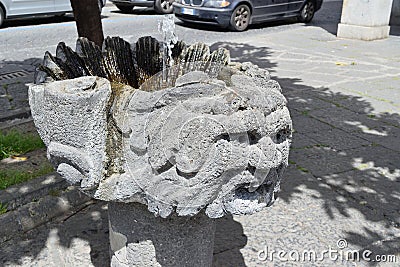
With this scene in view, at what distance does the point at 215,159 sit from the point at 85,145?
1.72 feet

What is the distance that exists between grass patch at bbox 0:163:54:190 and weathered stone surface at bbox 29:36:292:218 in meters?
1.52

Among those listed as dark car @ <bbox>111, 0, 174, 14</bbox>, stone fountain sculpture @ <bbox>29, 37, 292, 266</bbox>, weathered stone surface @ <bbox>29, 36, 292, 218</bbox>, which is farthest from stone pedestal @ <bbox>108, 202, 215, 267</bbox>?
dark car @ <bbox>111, 0, 174, 14</bbox>

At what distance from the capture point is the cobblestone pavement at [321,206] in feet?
9.27

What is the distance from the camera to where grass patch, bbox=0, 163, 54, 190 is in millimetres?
3227

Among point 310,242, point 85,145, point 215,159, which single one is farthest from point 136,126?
point 310,242

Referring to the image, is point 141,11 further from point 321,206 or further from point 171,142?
point 171,142

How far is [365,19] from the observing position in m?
9.66

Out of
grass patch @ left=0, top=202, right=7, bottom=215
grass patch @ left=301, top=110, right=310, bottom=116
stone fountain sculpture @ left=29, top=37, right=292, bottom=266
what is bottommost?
grass patch @ left=301, top=110, right=310, bottom=116

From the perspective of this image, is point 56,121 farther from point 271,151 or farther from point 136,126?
point 271,151

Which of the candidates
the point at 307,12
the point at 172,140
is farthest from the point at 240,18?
the point at 172,140

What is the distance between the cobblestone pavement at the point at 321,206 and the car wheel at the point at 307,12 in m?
6.15

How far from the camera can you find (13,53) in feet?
26.5

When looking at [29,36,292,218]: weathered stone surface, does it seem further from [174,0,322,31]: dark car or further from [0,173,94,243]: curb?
[174,0,322,31]: dark car

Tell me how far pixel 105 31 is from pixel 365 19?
5524 millimetres
